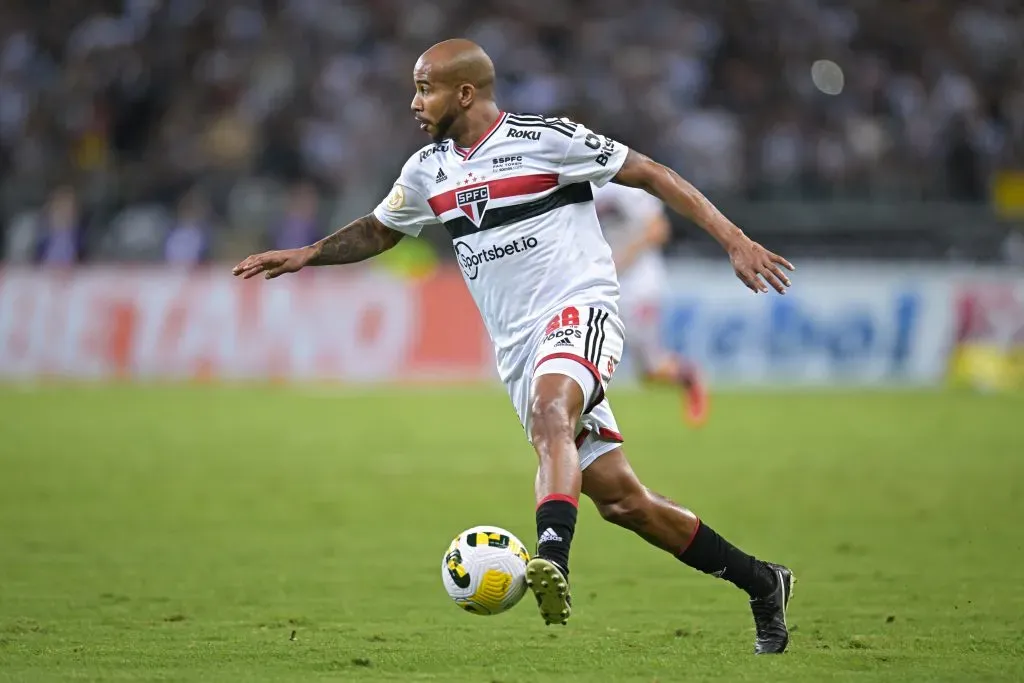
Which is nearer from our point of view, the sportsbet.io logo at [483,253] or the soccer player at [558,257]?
the soccer player at [558,257]

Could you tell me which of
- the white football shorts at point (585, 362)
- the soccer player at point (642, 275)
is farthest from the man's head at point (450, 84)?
the soccer player at point (642, 275)

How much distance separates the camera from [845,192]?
2155 cm

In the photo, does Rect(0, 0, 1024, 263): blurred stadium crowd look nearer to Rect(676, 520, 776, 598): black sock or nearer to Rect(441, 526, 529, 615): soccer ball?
Rect(676, 520, 776, 598): black sock

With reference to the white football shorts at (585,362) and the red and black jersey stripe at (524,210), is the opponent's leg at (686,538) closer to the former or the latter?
the white football shorts at (585,362)

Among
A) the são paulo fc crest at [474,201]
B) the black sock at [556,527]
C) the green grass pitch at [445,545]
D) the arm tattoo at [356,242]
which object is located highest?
the são paulo fc crest at [474,201]

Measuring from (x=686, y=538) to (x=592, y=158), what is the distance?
1537mm

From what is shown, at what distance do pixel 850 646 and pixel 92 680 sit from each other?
113 inches

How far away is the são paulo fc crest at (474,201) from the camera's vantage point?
603 cm

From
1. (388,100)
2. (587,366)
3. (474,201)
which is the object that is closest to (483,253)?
(474,201)

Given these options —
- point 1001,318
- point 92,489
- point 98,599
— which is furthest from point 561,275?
point 1001,318

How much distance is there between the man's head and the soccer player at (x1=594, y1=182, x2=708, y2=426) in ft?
24.2

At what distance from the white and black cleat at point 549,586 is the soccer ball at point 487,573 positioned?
18 cm

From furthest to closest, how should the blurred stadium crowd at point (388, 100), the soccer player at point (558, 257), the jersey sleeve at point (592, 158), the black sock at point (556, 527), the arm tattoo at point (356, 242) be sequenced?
the blurred stadium crowd at point (388, 100)
the arm tattoo at point (356, 242)
the jersey sleeve at point (592, 158)
the soccer player at point (558, 257)
the black sock at point (556, 527)

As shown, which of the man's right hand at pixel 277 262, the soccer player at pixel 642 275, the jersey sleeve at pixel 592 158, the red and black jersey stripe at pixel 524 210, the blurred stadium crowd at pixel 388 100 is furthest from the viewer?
the blurred stadium crowd at pixel 388 100
